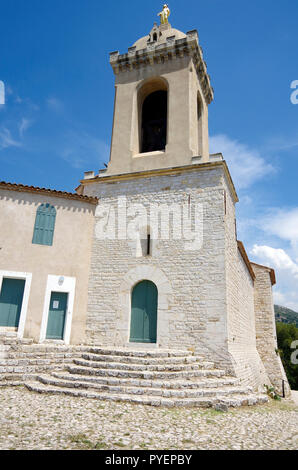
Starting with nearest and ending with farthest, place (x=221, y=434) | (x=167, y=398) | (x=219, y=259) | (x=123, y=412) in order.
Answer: (x=221, y=434) < (x=123, y=412) < (x=167, y=398) < (x=219, y=259)

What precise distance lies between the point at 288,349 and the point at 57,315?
31.2 metres

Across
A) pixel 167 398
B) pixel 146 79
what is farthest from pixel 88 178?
pixel 167 398

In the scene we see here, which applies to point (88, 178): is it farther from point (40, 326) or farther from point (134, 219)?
point (40, 326)

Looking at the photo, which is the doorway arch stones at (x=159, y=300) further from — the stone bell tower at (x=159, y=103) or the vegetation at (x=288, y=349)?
the vegetation at (x=288, y=349)

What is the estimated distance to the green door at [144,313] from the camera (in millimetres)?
10008

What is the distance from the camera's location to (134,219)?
1141 cm

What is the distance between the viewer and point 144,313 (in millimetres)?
10273

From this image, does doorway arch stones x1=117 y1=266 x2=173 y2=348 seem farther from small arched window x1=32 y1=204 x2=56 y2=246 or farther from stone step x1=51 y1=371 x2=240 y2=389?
small arched window x1=32 y1=204 x2=56 y2=246

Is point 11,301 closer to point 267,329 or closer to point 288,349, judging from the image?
point 267,329

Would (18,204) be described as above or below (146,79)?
below

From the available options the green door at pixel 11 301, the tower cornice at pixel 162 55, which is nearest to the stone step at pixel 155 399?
the green door at pixel 11 301
